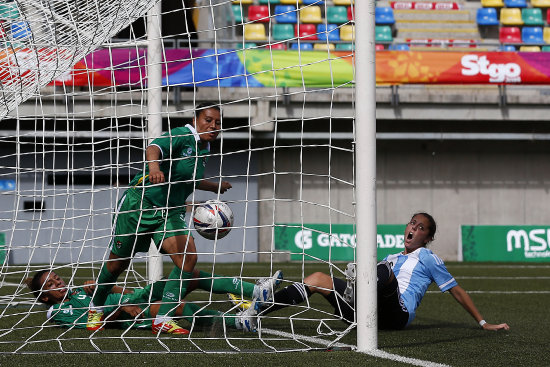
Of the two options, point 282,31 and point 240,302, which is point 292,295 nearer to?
point 240,302

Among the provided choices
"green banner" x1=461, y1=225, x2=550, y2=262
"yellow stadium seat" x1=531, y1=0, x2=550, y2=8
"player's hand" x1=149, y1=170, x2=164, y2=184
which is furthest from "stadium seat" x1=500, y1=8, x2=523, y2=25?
"player's hand" x1=149, y1=170, x2=164, y2=184

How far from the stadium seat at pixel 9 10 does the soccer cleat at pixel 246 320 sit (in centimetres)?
234

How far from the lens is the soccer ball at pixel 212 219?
5.63 meters

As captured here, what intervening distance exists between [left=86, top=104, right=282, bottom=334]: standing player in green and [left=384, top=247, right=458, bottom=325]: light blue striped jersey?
0.83 meters

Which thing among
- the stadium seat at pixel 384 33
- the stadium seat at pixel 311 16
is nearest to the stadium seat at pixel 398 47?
the stadium seat at pixel 384 33

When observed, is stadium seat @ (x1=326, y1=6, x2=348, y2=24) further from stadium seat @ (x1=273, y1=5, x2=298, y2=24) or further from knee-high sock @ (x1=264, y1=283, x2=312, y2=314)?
Answer: knee-high sock @ (x1=264, y1=283, x2=312, y2=314)

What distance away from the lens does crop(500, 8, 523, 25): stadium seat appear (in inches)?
909

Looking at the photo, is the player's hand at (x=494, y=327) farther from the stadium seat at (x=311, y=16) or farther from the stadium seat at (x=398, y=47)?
the stadium seat at (x=311, y=16)

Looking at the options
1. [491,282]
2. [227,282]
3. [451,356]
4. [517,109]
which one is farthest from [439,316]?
[517,109]

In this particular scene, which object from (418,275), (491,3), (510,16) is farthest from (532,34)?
(418,275)

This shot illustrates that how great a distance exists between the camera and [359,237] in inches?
176

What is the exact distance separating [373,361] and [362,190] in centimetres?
93

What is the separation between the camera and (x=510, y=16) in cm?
2322

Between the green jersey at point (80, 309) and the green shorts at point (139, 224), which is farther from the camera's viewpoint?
the green jersey at point (80, 309)
